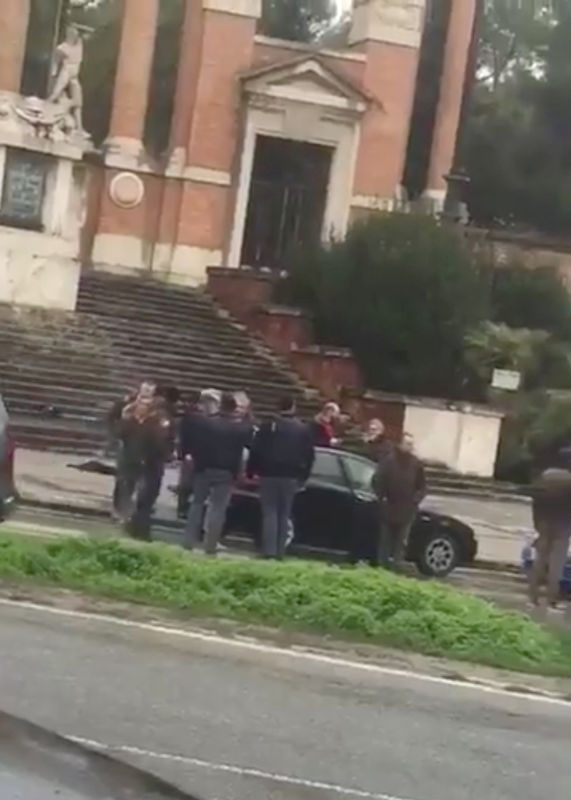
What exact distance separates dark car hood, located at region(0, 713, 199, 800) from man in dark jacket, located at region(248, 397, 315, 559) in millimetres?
11505

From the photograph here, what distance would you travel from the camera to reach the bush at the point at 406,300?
126ft

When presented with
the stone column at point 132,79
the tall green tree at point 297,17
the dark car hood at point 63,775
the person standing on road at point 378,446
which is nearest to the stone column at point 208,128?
the stone column at point 132,79

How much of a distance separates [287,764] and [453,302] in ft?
96.2

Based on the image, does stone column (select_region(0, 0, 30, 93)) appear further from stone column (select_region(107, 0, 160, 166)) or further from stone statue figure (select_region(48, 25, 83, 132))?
stone statue figure (select_region(48, 25, 83, 132))

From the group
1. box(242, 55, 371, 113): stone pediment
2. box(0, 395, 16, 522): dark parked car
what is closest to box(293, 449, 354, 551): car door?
box(0, 395, 16, 522): dark parked car

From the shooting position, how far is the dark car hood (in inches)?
272

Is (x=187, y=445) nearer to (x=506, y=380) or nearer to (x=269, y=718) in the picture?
(x=269, y=718)

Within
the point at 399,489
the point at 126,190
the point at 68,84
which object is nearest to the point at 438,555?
the point at 399,489

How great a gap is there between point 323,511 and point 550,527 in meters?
3.21

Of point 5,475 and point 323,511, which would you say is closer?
point 5,475

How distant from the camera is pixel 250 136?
47125 millimetres

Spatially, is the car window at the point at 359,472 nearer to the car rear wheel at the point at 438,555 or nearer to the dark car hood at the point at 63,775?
the car rear wheel at the point at 438,555

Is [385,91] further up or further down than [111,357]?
further up

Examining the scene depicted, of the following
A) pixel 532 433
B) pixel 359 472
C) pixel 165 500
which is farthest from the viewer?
pixel 532 433
